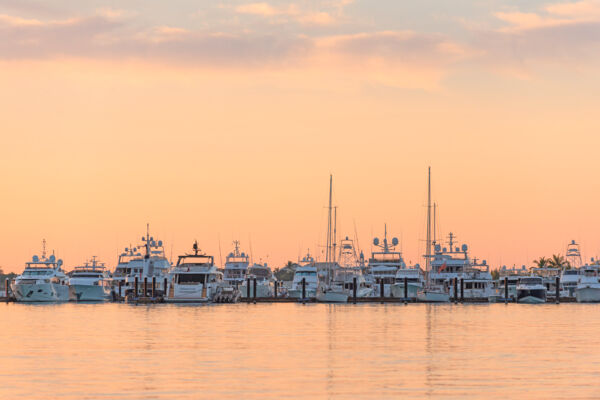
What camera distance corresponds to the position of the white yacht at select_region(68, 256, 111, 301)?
135500 mm

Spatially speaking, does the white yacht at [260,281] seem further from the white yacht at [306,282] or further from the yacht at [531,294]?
→ the yacht at [531,294]

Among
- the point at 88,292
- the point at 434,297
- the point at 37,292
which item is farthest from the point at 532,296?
the point at 37,292

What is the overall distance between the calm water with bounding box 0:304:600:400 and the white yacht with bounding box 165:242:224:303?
4062cm

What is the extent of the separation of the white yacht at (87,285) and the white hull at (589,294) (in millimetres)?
62695

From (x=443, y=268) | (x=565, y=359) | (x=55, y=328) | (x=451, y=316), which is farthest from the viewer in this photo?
(x=443, y=268)

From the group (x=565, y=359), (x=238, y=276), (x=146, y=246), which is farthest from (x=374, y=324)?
(x=238, y=276)

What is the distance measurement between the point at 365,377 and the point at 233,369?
5696mm

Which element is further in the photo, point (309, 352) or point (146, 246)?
point (146, 246)

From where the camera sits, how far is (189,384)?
116ft

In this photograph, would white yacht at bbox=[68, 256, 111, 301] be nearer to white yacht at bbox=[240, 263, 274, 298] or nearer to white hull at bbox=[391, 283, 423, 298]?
white yacht at bbox=[240, 263, 274, 298]

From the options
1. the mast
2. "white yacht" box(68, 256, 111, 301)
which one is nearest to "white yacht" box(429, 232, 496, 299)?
the mast

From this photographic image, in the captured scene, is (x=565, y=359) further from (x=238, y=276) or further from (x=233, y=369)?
(x=238, y=276)

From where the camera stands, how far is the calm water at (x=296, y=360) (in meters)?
33.9

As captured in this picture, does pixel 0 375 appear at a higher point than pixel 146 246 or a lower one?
lower
